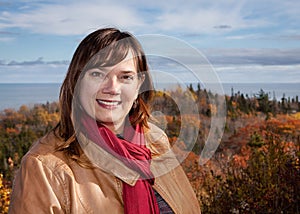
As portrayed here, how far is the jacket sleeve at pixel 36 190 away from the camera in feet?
5.28

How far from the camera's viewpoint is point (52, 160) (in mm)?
1680

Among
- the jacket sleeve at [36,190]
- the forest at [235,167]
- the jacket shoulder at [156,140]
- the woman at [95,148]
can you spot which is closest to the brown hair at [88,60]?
the woman at [95,148]

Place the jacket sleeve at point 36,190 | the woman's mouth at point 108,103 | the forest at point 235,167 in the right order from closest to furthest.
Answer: the jacket sleeve at point 36,190, the woman's mouth at point 108,103, the forest at point 235,167

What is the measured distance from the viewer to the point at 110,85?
1704mm

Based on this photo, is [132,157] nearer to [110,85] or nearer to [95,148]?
[95,148]

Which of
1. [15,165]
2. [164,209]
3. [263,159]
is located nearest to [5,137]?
[15,165]

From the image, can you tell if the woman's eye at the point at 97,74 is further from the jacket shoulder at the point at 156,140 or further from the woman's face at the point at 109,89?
the jacket shoulder at the point at 156,140

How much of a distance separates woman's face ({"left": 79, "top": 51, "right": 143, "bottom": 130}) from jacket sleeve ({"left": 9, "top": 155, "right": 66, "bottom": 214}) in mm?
254

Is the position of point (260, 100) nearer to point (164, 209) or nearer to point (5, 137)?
point (5, 137)

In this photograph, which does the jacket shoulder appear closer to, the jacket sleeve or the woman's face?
the woman's face

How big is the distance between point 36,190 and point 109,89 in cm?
41

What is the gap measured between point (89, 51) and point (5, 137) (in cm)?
948

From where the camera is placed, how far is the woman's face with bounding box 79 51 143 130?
5.53 feet

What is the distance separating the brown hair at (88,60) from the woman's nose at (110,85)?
0.05m
